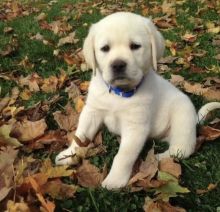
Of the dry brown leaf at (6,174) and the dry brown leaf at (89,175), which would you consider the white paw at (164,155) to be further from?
the dry brown leaf at (6,174)

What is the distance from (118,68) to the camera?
3.29m

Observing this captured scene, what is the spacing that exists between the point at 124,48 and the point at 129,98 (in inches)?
14.5

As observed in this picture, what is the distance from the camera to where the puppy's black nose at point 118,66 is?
3281 mm

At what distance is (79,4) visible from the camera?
30.4 ft

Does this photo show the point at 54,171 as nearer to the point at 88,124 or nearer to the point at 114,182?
the point at 114,182

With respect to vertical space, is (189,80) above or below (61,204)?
below

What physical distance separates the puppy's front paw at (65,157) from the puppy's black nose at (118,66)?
688 millimetres

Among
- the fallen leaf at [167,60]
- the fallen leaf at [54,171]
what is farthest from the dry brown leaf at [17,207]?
the fallen leaf at [167,60]

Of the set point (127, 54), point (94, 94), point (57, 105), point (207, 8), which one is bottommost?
point (207, 8)

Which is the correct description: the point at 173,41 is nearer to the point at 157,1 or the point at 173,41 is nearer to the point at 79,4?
the point at 157,1

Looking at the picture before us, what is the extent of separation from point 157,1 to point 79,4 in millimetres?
1587

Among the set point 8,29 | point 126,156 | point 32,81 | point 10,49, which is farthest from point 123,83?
point 8,29

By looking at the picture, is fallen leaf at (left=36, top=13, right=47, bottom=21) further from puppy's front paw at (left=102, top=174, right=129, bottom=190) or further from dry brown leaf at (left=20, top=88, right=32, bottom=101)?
puppy's front paw at (left=102, top=174, right=129, bottom=190)

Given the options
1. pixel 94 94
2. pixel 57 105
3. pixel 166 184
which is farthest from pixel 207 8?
pixel 166 184
